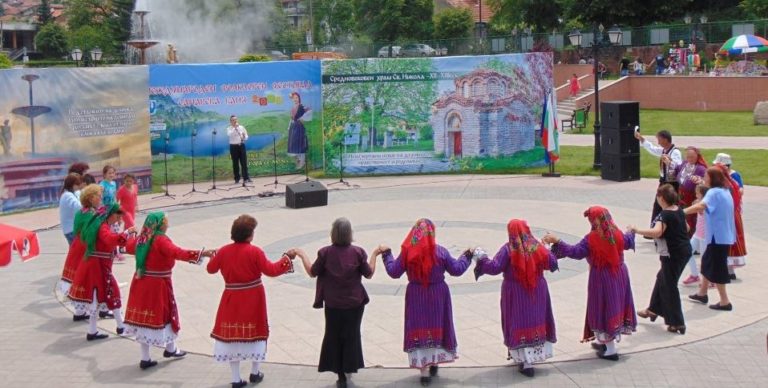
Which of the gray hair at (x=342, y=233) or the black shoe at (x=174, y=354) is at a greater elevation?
the gray hair at (x=342, y=233)

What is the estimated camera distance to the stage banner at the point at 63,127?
59.2 ft

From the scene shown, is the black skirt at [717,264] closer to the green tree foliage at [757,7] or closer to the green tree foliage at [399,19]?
the green tree foliage at [757,7]

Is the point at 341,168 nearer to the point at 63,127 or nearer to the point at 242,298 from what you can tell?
the point at 63,127

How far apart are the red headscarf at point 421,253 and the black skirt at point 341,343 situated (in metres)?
0.59

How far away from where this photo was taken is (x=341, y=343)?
7.96 meters

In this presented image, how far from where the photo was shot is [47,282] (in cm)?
1254

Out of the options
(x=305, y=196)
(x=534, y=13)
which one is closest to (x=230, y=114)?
(x=305, y=196)

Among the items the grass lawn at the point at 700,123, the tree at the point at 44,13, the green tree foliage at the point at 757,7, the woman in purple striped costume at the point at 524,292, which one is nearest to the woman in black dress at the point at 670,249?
the woman in purple striped costume at the point at 524,292

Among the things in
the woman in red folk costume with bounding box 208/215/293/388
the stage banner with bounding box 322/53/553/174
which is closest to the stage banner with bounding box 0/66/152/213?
Answer: the stage banner with bounding box 322/53/553/174

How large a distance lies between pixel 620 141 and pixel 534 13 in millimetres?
41893

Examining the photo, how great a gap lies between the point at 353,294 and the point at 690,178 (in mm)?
6019

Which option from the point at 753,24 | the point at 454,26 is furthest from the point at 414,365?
the point at 454,26

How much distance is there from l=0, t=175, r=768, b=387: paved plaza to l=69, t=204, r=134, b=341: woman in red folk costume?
0.47 metres

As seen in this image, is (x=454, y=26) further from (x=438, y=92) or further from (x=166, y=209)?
(x=166, y=209)
